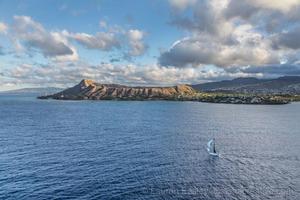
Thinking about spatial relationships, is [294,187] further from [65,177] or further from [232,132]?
[232,132]

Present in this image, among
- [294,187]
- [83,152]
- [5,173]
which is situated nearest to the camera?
[294,187]

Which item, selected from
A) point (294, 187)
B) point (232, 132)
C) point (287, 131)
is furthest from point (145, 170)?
point (287, 131)

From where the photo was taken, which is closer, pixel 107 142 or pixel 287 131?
pixel 107 142

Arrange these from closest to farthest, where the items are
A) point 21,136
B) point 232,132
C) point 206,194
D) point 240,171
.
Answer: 1. point 206,194
2. point 240,171
3. point 21,136
4. point 232,132

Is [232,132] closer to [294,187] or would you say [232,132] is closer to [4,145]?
[294,187]

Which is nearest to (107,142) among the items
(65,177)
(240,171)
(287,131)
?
(65,177)

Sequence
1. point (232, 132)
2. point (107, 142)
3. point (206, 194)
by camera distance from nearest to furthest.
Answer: point (206, 194), point (107, 142), point (232, 132)

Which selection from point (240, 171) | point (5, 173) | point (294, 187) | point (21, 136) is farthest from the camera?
point (21, 136)

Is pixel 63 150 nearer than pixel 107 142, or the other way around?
pixel 63 150
